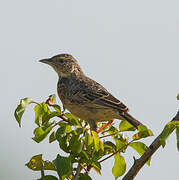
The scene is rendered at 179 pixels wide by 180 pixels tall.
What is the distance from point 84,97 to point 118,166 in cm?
283

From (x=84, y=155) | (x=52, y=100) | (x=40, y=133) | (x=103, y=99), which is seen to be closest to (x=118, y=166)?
(x=84, y=155)

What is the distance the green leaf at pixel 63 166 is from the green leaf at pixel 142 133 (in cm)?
81

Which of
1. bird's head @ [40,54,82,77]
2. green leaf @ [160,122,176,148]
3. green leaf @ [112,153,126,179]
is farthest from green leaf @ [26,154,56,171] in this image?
bird's head @ [40,54,82,77]

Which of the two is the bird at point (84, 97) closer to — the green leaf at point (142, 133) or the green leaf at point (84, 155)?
the green leaf at point (142, 133)

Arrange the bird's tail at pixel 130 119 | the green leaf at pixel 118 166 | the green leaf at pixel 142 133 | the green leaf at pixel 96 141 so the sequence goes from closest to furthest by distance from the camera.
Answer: the green leaf at pixel 96 141
the green leaf at pixel 142 133
the green leaf at pixel 118 166
the bird's tail at pixel 130 119

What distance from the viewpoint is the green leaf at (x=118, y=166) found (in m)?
5.24

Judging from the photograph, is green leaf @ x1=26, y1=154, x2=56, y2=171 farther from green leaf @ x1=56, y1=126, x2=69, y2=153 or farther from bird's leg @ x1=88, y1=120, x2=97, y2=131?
bird's leg @ x1=88, y1=120, x2=97, y2=131

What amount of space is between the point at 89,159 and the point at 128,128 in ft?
3.07

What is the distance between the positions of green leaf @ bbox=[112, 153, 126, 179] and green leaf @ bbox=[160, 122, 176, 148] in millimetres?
840

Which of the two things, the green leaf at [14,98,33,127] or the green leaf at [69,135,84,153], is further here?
the green leaf at [14,98,33,127]

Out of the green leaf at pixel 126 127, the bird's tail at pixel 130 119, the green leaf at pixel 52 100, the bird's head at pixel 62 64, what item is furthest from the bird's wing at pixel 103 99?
the green leaf at pixel 52 100

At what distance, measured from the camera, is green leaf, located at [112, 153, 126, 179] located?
524 centimetres

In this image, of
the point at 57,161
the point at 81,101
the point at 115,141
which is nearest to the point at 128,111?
the point at 81,101

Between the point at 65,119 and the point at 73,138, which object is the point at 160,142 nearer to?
the point at 73,138
